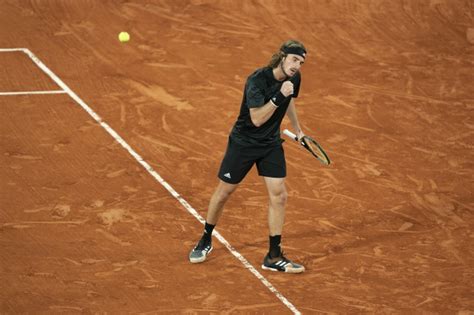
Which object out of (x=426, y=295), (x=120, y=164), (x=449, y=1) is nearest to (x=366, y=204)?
(x=426, y=295)

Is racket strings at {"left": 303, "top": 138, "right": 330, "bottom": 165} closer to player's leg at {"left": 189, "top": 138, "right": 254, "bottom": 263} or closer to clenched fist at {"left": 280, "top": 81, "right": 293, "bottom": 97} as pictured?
player's leg at {"left": 189, "top": 138, "right": 254, "bottom": 263}

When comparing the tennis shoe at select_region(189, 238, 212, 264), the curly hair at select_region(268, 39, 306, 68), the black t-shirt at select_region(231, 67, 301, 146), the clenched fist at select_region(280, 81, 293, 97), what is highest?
the curly hair at select_region(268, 39, 306, 68)

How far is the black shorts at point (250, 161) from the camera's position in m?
9.91

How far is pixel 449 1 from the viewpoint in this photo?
1911 centimetres

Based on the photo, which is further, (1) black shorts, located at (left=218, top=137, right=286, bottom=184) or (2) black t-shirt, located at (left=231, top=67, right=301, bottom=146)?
(1) black shorts, located at (left=218, top=137, right=286, bottom=184)

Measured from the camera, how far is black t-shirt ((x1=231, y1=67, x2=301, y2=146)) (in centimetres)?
955

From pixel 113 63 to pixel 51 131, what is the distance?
2848 mm

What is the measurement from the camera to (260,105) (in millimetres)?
9469

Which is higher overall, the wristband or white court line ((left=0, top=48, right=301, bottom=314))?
the wristband

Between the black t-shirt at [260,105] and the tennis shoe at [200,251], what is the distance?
1.21 m

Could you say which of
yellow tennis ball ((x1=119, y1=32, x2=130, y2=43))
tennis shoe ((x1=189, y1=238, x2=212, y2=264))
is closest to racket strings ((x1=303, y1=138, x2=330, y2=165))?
tennis shoe ((x1=189, y1=238, x2=212, y2=264))

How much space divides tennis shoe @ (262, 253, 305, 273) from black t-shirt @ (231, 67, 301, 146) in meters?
1.22

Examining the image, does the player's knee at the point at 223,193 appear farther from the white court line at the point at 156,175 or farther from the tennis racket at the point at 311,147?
the tennis racket at the point at 311,147

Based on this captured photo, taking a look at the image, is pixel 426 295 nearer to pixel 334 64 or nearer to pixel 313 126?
pixel 313 126
